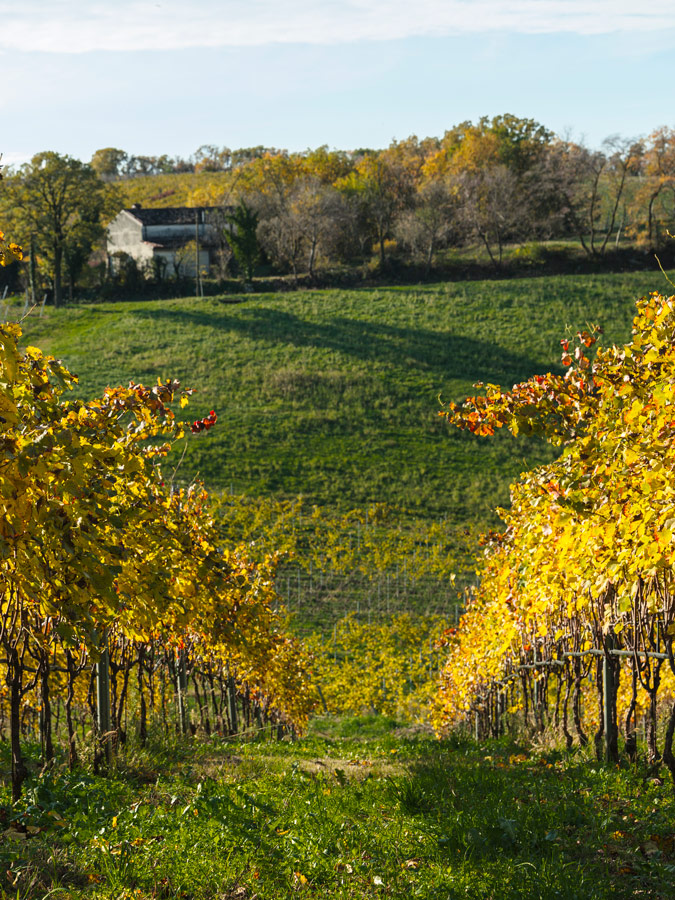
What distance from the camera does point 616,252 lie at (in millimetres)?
55438

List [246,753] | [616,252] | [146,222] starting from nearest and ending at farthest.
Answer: [246,753]
[616,252]
[146,222]

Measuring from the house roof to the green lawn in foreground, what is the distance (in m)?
18.9

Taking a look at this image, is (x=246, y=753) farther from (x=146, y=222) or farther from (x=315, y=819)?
(x=146, y=222)

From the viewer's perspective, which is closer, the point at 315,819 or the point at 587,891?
the point at 587,891

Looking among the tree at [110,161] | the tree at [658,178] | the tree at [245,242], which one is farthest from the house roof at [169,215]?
the tree at [110,161]

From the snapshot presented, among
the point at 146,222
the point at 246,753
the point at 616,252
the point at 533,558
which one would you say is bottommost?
the point at 246,753

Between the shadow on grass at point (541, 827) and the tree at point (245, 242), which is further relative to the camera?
the tree at point (245, 242)

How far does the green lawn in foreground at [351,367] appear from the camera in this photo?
29172 millimetres

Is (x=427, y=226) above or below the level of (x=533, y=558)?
above

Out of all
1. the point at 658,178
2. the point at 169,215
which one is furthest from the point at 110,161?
the point at 658,178

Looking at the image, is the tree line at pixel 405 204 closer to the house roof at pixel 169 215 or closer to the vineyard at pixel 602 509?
the house roof at pixel 169 215

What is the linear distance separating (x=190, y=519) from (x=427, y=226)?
53.3 m

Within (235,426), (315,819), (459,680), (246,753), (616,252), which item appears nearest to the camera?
(315,819)

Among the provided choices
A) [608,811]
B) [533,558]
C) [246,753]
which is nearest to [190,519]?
[246,753]
